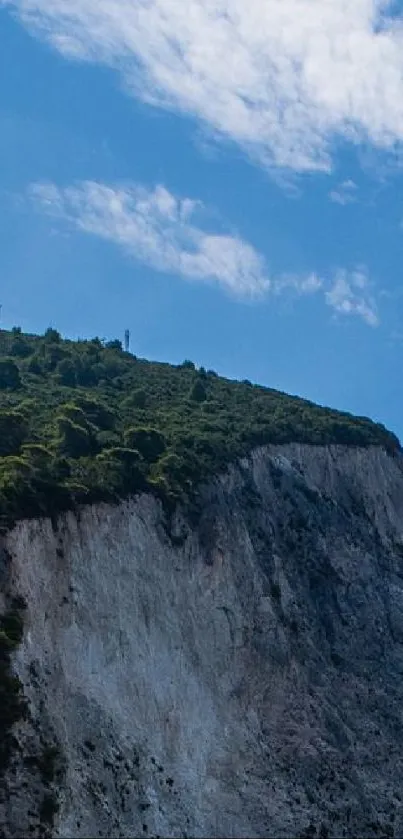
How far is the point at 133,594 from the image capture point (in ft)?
137

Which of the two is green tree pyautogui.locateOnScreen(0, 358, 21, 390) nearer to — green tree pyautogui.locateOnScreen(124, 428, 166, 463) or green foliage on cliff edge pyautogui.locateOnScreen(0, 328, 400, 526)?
green foliage on cliff edge pyautogui.locateOnScreen(0, 328, 400, 526)

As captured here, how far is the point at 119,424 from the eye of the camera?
55.5 m

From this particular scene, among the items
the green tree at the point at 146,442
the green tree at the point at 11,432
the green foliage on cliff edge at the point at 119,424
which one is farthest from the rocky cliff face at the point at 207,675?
the green tree at the point at 11,432

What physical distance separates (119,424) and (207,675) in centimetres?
1653

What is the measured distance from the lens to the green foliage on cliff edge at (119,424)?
43.2 meters

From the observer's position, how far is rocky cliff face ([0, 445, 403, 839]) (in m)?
33.8

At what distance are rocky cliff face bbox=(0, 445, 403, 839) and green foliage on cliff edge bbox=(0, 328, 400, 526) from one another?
4.32ft

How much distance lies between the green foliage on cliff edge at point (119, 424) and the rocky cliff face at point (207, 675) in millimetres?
1318

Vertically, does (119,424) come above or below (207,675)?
above

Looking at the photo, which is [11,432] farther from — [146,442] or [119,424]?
[119,424]

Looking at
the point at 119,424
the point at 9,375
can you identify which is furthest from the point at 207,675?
the point at 9,375

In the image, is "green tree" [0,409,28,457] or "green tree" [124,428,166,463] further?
"green tree" [124,428,166,463]

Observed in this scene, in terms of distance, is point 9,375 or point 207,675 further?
point 9,375

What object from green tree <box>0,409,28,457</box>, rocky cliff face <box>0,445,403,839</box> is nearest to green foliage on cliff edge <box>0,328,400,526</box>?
green tree <box>0,409,28,457</box>
